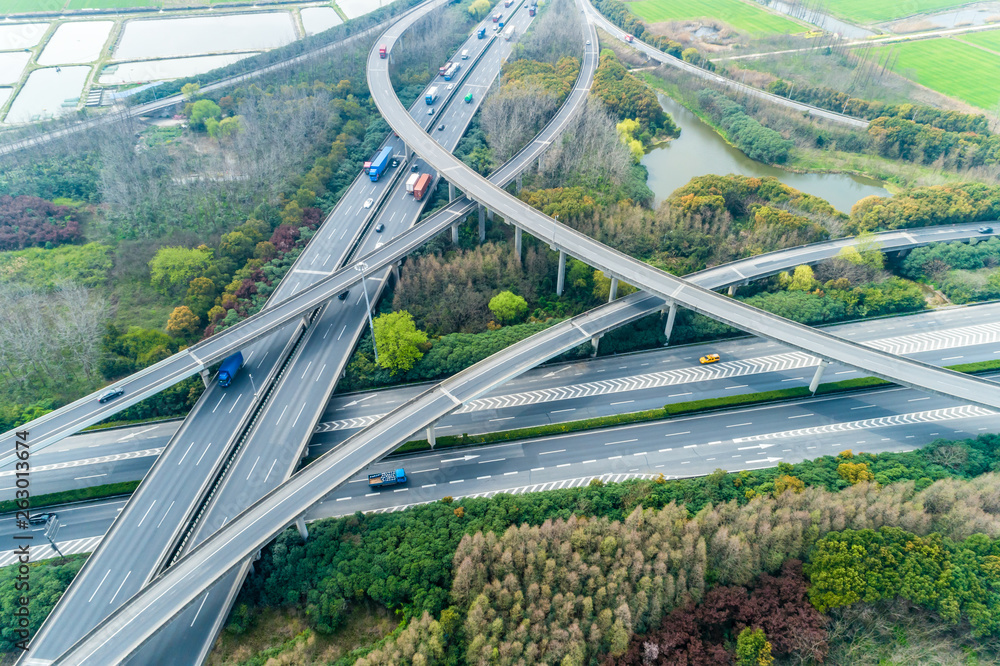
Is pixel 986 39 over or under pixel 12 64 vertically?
under

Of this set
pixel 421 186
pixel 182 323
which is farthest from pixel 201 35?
pixel 182 323

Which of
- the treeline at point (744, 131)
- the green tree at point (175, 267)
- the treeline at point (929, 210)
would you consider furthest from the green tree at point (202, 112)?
the treeline at point (929, 210)

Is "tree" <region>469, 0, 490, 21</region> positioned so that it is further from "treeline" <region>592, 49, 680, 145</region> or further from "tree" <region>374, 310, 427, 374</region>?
"tree" <region>374, 310, 427, 374</region>

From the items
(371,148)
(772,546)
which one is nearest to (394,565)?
(772,546)

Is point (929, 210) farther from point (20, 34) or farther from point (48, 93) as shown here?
point (20, 34)

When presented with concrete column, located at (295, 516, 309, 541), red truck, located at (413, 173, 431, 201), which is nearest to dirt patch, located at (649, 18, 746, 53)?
red truck, located at (413, 173, 431, 201)

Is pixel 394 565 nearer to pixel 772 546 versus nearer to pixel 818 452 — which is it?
pixel 772 546
